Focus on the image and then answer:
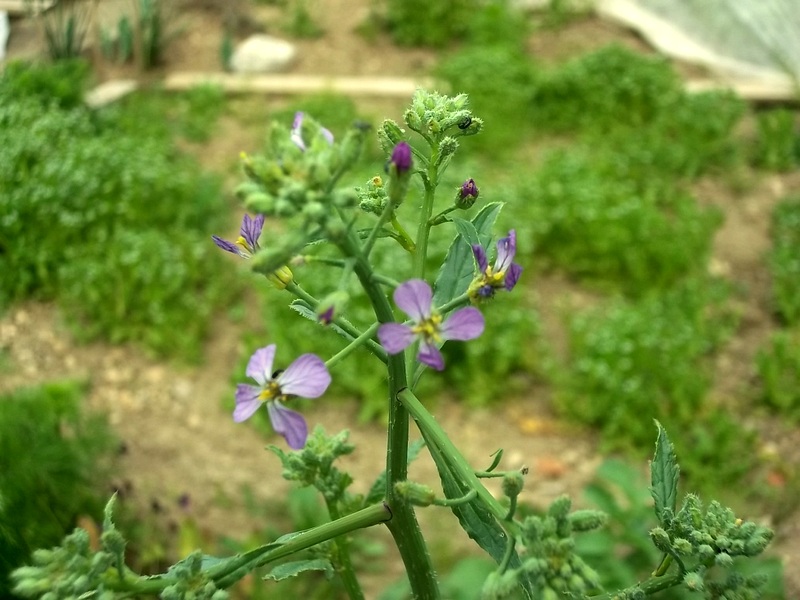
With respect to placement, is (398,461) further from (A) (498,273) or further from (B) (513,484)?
(A) (498,273)

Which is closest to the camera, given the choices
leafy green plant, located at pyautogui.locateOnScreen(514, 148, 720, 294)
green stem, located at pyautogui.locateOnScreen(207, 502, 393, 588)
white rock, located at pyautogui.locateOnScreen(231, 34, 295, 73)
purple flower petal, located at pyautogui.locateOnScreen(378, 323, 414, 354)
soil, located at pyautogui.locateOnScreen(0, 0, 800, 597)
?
purple flower petal, located at pyautogui.locateOnScreen(378, 323, 414, 354)

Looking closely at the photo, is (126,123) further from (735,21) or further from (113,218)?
(735,21)

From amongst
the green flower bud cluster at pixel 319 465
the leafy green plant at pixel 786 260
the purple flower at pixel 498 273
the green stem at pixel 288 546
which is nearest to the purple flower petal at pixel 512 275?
the purple flower at pixel 498 273

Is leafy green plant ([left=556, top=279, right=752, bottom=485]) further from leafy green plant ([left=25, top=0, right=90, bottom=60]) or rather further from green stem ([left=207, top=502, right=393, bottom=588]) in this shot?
leafy green plant ([left=25, top=0, right=90, bottom=60])

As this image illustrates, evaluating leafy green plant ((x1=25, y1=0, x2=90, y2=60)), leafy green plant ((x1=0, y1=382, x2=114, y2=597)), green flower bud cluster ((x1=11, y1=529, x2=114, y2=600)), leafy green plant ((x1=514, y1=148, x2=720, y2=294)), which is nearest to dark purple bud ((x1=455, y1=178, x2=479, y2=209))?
green flower bud cluster ((x1=11, y1=529, x2=114, y2=600))

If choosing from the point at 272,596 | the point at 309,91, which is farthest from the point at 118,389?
the point at 309,91

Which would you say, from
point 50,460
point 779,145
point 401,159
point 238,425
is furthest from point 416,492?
point 779,145
